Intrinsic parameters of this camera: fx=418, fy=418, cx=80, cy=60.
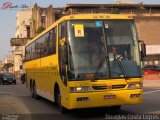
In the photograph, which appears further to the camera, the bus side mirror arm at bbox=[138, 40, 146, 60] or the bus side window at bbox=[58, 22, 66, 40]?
the bus side window at bbox=[58, 22, 66, 40]

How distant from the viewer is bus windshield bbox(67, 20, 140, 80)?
13.0 metres

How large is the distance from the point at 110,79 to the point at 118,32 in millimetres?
1613

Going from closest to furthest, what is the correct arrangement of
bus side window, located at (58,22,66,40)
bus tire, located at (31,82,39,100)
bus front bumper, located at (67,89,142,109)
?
bus front bumper, located at (67,89,142,109)
bus side window, located at (58,22,66,40)
bus tire, located at (31,82,39,100)

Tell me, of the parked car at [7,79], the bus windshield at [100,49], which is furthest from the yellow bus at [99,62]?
the parked car at [7,79]

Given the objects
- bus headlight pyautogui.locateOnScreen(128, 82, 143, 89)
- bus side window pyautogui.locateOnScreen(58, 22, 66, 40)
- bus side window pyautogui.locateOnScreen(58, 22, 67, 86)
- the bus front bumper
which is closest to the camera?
the bus front bumper

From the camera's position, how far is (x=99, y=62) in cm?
1314

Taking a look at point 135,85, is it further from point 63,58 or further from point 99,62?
point 63,58

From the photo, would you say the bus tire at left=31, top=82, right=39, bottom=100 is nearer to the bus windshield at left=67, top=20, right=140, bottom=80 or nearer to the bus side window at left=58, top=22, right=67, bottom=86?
the bus side window at left=58, top=22, right=67, bottom=86

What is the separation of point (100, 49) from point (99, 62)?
1.40 ft

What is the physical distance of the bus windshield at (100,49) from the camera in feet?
42.8

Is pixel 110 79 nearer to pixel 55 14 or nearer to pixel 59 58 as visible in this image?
pixel 59 58

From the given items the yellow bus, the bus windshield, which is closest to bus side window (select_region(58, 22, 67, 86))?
the yellow bus

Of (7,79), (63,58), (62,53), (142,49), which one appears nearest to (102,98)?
(63,58)

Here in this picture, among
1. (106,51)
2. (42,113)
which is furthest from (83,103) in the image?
(42,113)
